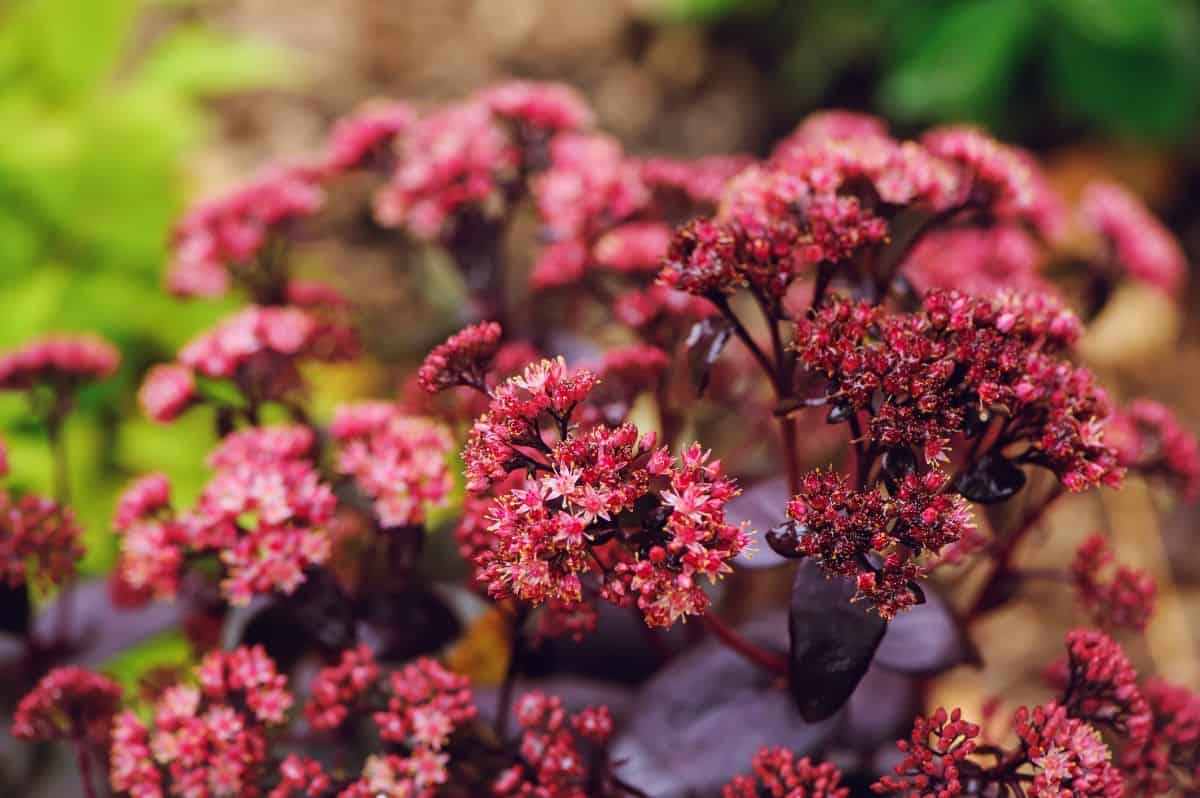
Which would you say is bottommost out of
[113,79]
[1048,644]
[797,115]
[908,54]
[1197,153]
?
[1048,644]

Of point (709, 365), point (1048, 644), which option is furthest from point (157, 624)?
point (1048, 644)

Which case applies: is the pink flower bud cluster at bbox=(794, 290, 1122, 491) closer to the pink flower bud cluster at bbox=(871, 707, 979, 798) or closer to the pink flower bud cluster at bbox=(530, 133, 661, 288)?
the pink flower bud cluster at bbox=(871, 707, 979, 798)

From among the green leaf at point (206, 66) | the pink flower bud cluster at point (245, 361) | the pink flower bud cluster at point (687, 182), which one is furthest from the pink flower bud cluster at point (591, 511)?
the green leaf at point (206, 66)

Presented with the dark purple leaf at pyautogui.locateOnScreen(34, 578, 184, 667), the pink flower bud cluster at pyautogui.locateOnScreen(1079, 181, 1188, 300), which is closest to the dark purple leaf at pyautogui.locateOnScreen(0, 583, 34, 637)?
the dark purple leaf at pyautogui.locateOnScreen(34, 578, 184, 667)

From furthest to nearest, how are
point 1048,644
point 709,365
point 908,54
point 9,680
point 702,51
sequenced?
point 702,51
point 908,54
point 1048,644
point 9,680
point 709,365

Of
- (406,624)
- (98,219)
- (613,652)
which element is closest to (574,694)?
(613,652)

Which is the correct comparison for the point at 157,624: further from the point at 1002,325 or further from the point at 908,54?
the point at 908,54

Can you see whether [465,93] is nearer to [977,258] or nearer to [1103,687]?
[977,258]
